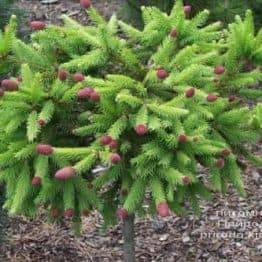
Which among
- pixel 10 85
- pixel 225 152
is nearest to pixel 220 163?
pixel 225 152

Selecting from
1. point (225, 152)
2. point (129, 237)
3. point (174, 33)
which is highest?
point (174, 33)

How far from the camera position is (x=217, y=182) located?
9.67 ft

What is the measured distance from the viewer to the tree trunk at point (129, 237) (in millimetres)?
3502

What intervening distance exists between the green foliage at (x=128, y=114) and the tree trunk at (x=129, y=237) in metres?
0.37

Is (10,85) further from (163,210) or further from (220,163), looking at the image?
(220,163)

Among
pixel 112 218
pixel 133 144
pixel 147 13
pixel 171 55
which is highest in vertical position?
pixel 147 13

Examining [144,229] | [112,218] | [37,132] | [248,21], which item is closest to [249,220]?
[144,229]

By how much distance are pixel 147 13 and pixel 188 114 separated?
0.65 m

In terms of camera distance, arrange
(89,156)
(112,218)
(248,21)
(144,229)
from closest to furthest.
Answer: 1. (89,156)
2. (248,21)
3. (112,218)
4. (144,229)

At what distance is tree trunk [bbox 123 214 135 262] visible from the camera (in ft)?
11.5

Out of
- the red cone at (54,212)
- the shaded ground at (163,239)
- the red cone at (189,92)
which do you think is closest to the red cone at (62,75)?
the red cone at (189,92)

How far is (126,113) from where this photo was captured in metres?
2.77

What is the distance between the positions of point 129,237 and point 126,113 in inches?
42.4

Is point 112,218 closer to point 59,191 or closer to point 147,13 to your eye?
point 59,191
